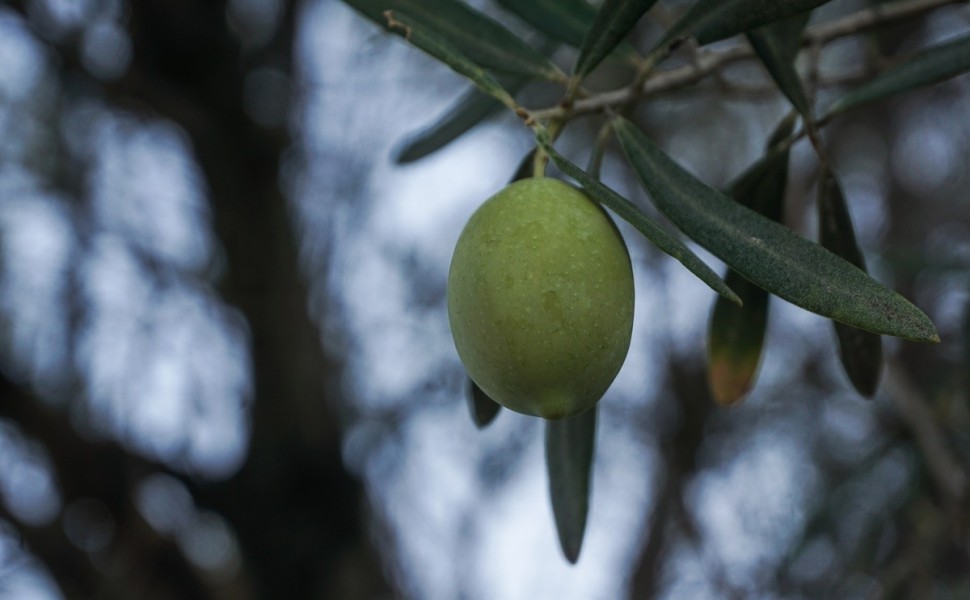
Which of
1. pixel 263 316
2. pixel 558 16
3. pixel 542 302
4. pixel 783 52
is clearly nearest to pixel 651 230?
pixel 542 302

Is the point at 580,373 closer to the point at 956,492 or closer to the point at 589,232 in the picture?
the point at 589,232

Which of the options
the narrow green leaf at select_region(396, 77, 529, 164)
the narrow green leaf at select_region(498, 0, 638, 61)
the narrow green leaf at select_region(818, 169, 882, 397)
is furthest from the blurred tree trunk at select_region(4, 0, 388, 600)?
the narrow green leaf at select_region(818, 169, 882, 397)

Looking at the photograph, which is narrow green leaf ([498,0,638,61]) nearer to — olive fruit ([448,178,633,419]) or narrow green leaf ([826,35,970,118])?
narrow green leaf ([826,35,970,118])

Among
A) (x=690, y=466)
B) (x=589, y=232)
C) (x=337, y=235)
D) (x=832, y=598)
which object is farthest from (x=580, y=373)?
(x=690, y=466)

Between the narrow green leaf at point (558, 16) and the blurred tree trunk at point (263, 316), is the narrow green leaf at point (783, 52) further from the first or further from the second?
the blurred tree trunk at point (263, 316)

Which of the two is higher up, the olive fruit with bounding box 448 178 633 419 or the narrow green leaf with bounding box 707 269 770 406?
the olive fruit with bounding box 448 178 633 419

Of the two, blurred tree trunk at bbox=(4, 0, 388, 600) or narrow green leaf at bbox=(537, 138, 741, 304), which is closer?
narrow green leaf at bbox=(537, 138, 741, 304)

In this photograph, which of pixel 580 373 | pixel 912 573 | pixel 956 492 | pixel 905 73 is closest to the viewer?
pixel 580 373
